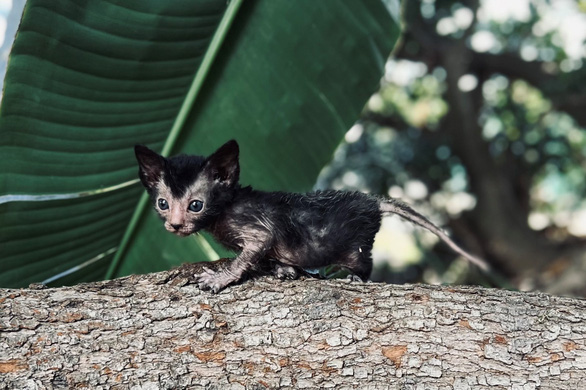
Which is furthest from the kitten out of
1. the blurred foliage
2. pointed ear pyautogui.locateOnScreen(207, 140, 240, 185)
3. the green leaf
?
the blurred foliage

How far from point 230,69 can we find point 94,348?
1.73 metres

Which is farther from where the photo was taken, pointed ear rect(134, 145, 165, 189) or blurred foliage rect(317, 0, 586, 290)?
blurred foliage rect(317, 0, 586, 290)

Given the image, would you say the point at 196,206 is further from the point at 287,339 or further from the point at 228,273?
the point at 287,339

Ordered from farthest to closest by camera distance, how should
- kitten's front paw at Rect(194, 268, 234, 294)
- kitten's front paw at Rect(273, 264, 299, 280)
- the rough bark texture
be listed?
kitten's front paw at Rect(273, 264, 299, 280) < kitten's front paw at Rect(194, 268, 234, 294) < the rough bark texture

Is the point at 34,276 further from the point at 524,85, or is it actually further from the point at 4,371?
the point at 524,85

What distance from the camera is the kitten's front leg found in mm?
2391

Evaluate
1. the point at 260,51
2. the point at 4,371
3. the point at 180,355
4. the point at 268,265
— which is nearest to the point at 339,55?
the point at 260,51

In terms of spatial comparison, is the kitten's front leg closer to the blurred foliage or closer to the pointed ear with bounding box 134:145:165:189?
the pointed ear with bounding box 134:145:165:189

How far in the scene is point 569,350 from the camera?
2227mm

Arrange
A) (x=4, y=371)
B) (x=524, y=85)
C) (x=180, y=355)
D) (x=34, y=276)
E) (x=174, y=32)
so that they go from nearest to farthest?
(x=4, y=371)
(x=180, y=355)
(x=174, y=32)
(x=34, y=276)
(x=524, y=85)

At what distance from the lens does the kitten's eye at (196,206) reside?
8.45 feet

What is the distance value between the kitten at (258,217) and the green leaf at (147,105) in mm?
639

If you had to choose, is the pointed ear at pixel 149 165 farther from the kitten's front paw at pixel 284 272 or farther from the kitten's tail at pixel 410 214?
the kitten's tail at pixel 410 214

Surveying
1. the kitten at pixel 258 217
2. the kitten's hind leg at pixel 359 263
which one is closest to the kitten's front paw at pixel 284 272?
the kitten at pixel 258 217
